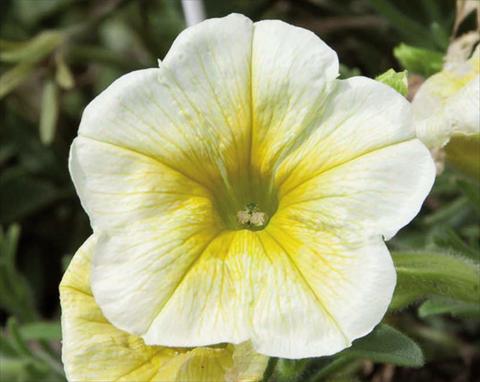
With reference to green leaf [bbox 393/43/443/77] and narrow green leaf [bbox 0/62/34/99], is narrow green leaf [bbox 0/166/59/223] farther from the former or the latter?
green leaf [bbox 393/43/443/77]

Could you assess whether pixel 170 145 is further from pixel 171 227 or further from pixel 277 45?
pixel 277 45

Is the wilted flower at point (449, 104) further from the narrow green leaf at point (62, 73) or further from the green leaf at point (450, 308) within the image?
the narrow green leaf at point (62, 73)

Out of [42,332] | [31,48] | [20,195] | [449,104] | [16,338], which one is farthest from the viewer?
[20,195]

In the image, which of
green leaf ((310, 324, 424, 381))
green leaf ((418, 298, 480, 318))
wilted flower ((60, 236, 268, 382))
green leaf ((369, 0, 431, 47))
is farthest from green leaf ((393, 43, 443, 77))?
wilted flower ((60, 236, 268, 382))

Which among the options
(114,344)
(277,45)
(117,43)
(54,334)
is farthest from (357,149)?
(117,43)

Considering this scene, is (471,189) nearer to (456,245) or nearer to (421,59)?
(456,245)

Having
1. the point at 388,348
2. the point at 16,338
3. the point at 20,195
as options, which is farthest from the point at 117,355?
the point at 20,195
